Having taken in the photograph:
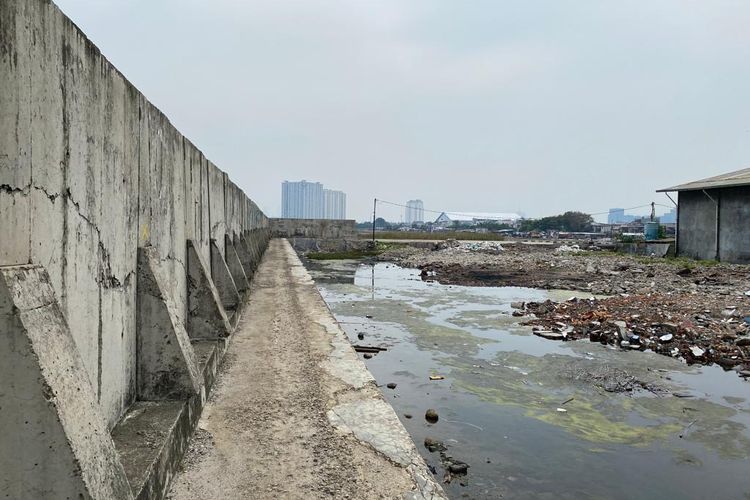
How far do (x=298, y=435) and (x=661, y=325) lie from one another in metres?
8.20

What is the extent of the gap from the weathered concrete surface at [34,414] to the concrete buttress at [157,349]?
150cm

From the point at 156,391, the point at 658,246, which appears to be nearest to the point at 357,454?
the point at 156,391

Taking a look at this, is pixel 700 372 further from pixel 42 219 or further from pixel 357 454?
pixel 42 219

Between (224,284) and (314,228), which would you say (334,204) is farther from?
(224,284)

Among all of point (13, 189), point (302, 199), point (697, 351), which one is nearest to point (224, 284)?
point (13, 189)

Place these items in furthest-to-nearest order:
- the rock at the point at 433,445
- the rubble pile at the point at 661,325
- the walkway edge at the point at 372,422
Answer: the rubble pile at the point at 661,325 → the rock at the point at 433,445 → the walkway edge at the point at 372,422

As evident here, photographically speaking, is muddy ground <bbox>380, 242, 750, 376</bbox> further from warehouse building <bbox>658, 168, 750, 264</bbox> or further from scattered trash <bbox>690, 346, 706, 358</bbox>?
warehouse building <bbox>658, 168, 750, 264</bbox>

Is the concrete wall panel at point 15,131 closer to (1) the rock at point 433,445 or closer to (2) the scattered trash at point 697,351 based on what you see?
(1) the rock at point 433,445

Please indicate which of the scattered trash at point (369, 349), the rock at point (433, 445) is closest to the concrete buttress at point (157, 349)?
the rock at point (433, 445)

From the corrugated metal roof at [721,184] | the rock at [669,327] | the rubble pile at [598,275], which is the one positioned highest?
the corrugated metal roof at [721,184]

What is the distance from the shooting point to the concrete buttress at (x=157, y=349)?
10.3 feet

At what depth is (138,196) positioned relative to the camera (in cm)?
321

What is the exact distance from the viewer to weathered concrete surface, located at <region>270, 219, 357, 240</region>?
121 ft

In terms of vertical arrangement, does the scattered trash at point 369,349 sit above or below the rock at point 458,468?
above
